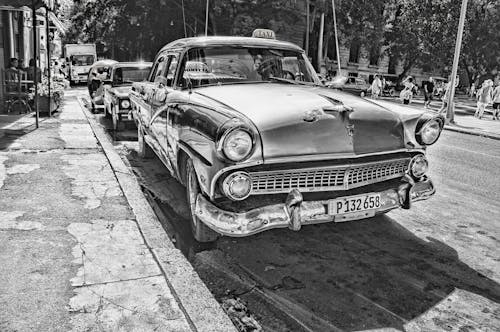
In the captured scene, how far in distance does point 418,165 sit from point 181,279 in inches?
92.9

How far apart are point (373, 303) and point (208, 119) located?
74.5 inches

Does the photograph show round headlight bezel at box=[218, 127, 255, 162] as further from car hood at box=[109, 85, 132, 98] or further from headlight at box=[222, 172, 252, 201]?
car hood at box=[109, 85, 132, 98]

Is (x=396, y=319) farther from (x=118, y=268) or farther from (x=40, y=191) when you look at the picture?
(x=40, y=191)

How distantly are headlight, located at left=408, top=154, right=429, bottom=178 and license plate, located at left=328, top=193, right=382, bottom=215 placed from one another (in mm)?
530

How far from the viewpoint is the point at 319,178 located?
3.74 metres

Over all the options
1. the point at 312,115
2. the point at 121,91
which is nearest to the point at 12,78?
the point at 121,91

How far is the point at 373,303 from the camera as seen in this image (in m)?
3.34

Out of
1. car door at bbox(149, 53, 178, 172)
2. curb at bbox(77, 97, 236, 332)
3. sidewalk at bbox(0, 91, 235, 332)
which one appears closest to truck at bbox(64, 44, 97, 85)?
sidewalk at bbox(0, 91, 235, 332)

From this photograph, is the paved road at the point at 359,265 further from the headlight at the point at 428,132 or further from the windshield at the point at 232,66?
the windshield at the point at 232,66

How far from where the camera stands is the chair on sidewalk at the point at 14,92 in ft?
38.6

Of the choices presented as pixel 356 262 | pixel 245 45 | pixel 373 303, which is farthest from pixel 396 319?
pixel 245 45

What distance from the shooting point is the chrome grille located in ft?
11.8

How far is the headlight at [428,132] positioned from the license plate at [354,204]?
2.43ft

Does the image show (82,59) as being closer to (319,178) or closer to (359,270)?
(319,178)
